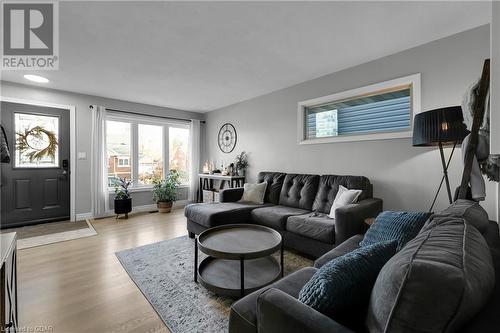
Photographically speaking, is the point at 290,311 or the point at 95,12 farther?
the point at 95,12

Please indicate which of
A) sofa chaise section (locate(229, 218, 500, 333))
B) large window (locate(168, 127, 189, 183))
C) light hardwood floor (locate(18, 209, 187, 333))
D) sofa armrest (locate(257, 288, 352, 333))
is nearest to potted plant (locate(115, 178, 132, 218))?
light hardwood floor (locate(18, 209, 187, 333))

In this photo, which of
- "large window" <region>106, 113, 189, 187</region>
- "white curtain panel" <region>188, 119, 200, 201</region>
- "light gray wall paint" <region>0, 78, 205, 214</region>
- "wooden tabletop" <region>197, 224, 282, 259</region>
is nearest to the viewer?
"wooden tabletop" <region>197, 224, 282, 259</region>

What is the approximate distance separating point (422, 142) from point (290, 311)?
1849mm

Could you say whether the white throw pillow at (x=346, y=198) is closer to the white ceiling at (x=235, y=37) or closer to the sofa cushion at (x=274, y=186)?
the sofa cushion at (x=274, y=186)

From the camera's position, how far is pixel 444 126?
1788 mm

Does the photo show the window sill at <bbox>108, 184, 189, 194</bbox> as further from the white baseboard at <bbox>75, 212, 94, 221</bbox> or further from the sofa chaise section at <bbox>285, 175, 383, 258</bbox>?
the sofa chaise section at <bbox>285, 175, 383, 258</bbox>

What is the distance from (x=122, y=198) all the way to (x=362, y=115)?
429cm

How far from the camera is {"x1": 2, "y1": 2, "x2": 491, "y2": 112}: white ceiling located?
1.87m

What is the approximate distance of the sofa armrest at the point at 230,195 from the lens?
357 cm

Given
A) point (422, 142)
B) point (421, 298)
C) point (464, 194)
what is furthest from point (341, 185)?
point (421, 298)

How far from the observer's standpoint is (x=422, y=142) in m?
1.90

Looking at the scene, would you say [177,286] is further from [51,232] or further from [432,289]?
[51,232]

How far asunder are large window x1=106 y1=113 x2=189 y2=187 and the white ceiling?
4.34ft

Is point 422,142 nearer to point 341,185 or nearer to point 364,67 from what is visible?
point 341,185
